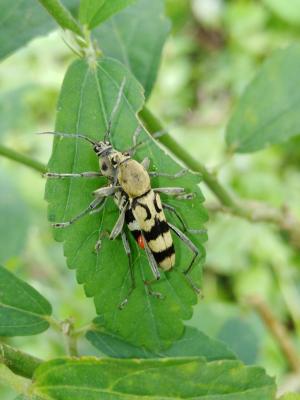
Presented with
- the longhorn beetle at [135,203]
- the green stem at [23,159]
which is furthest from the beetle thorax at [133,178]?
the green stem at [23,159]

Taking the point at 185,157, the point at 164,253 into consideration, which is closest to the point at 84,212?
the point at 164,253

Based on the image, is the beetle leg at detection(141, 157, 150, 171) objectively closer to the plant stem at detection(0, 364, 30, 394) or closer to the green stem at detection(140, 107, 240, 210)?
the green stem at detection(140, 107, 240, 210)

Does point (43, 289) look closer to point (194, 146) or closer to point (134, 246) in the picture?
point (134, 246)

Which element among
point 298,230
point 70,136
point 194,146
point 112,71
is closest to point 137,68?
point 112,71

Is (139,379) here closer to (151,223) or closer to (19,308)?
(19,308)

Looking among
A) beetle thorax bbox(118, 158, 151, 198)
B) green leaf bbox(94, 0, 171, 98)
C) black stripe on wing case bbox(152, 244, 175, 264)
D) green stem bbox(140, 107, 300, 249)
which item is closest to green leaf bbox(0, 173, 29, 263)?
beetle thorax bbox(118, 158, 151, 198)

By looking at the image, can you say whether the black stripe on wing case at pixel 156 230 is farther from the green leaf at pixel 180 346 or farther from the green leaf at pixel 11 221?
the green leaf at pixel 11 221
